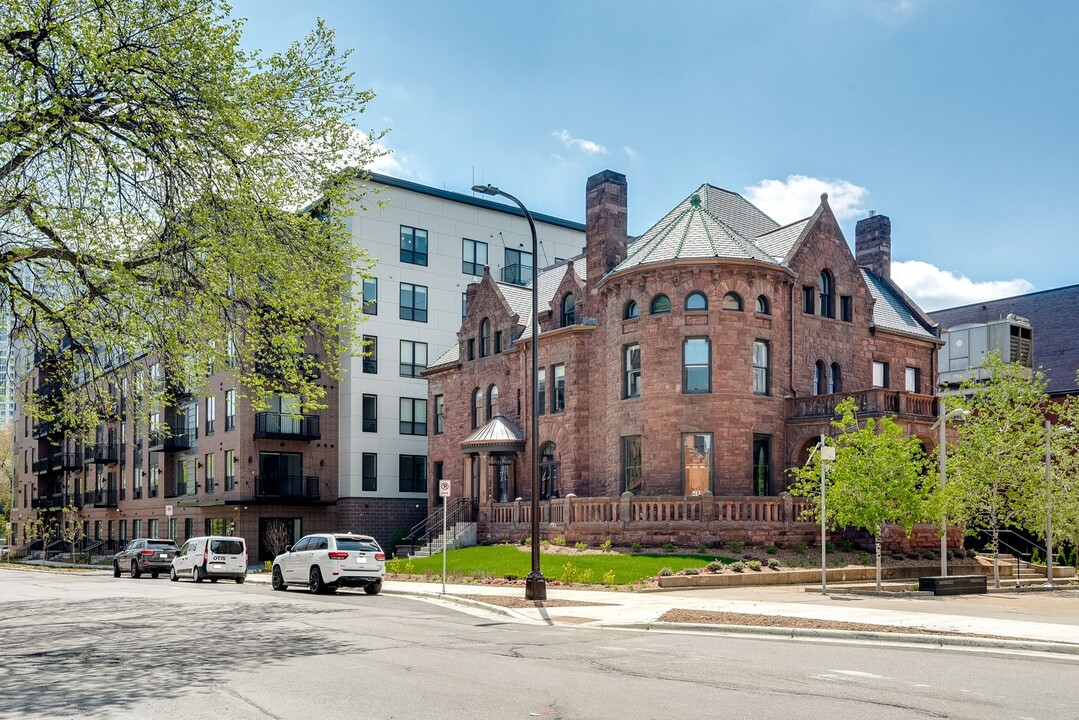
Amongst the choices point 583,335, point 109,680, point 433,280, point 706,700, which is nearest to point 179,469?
point 433,280

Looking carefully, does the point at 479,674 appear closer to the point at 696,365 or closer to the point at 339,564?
the point at 339,564

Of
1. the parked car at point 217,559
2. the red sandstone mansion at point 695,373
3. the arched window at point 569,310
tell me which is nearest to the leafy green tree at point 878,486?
the red sandstone mansion at point 695,373

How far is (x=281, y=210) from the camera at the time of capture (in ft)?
62.9

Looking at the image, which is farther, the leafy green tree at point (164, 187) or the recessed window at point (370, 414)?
the recessed window at point (370, 414)

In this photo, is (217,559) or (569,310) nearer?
(217,559)

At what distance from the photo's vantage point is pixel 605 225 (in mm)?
39125

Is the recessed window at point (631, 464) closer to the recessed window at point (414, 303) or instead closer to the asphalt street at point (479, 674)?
the asphalt street at point (479, 674)

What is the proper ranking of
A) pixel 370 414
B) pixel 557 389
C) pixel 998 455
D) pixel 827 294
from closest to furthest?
pixel 998 455, pixel 827 294, pixel 557 389, pixel 370 414

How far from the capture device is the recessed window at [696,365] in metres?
34.9

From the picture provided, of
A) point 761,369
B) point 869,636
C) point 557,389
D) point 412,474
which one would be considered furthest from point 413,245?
point 869,636

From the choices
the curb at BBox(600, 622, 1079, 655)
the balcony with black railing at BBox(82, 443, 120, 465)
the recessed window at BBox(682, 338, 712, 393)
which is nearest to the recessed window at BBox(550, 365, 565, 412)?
the recessed window at BBox(682, 338, 712, 393)

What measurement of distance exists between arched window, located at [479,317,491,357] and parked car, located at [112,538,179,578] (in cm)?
1556

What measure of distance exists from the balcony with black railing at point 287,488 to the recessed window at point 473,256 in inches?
578

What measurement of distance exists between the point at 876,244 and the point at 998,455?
18592 millimetres
